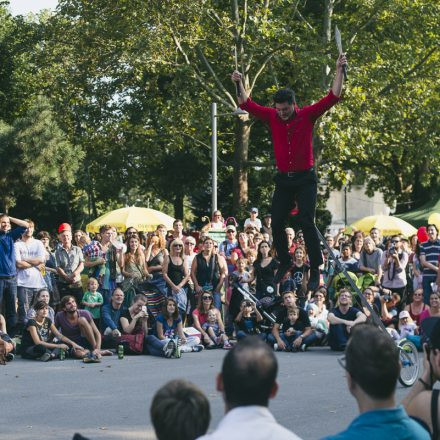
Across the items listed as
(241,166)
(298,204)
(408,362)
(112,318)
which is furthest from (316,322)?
(241,166)

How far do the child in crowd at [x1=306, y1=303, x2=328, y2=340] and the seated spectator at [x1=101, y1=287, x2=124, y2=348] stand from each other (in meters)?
2.92

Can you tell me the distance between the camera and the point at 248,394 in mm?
3678

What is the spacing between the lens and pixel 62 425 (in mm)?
9164

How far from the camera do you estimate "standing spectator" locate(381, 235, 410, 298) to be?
56.1 feet

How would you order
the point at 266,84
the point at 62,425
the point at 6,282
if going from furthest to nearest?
the point at 266,84, the point at 6,282, the point at 62,425

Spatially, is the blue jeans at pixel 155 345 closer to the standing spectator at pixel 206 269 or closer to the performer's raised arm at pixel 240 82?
the standing spectator at pixel 206 269

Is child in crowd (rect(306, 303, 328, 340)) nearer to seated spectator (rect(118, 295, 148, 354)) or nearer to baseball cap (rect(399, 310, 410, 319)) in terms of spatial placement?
baseball cap (rect(399, 310, 410, 319))

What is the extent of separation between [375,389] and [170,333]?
38.7 ft

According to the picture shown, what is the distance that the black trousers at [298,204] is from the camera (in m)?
9.36

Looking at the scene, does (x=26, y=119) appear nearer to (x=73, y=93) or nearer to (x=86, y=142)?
(x=86, y=142)

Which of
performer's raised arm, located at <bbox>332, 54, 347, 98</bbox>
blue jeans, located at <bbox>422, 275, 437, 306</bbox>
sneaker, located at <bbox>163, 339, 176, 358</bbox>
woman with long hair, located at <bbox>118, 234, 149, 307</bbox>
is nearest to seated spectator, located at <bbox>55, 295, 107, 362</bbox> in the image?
sneaker, located at <bbox>163, 339, 176, 358</bbox>

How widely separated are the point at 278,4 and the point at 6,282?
60.6 ft

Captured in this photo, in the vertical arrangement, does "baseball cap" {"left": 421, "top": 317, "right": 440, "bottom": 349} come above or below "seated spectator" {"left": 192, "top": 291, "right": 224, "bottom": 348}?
above

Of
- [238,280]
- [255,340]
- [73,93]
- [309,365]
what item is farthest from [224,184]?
[255,340]
